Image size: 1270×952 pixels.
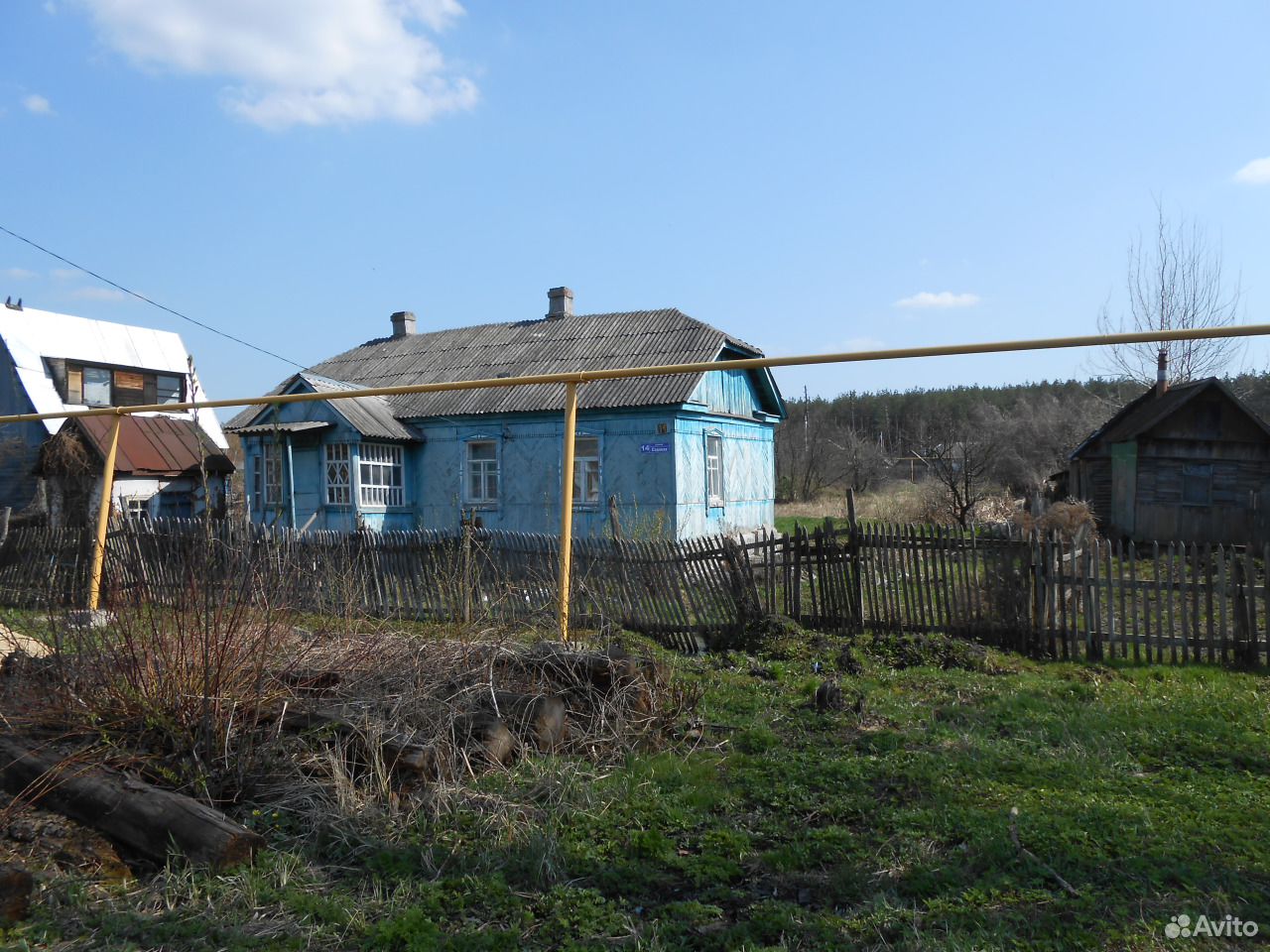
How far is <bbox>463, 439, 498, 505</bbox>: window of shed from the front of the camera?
19.2m

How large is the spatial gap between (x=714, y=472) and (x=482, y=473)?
5051 mm

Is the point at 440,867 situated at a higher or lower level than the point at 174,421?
lower

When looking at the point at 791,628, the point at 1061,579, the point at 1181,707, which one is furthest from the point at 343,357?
the point at 1181,707

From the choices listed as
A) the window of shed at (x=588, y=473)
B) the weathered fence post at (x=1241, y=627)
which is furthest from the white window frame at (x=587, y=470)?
the weathered fence post at (x=1241, y=627)

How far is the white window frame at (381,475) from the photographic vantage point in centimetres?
1877

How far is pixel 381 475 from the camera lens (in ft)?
63.3

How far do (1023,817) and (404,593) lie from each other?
8297mm

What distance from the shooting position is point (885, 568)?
29.9 ft

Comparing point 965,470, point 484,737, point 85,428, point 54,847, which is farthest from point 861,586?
point 85,428

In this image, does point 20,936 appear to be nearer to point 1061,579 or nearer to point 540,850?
point 540,850

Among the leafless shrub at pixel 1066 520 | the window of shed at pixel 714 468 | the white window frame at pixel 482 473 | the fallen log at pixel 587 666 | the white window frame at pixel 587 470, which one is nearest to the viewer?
the fallen log at pixel 587 666

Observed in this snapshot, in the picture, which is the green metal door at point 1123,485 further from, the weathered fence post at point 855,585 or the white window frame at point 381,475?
the white window frame at point 381,475

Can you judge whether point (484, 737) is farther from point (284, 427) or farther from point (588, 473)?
point (284, 427)

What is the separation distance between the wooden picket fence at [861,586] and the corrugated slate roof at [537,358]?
7.67m
